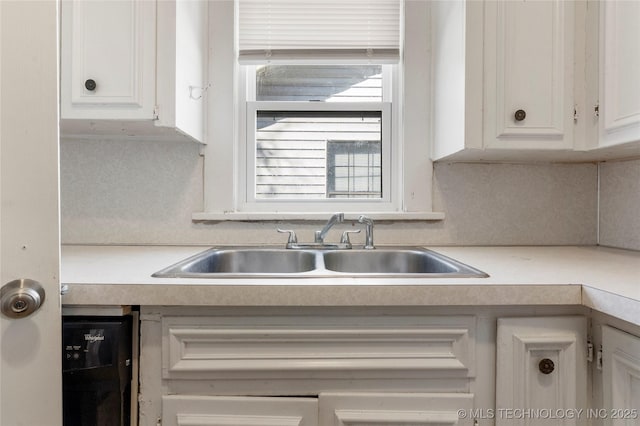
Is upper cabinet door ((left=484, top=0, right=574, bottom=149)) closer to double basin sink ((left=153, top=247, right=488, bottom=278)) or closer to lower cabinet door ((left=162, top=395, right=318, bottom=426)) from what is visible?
double basin sink ((left=153, top=247, right=488, bottom=278))

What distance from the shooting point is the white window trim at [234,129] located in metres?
1.40

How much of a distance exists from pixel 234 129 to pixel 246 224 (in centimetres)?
39

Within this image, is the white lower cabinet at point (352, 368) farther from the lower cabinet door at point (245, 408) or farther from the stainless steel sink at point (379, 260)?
the stainless steel sink at point (379, 260)

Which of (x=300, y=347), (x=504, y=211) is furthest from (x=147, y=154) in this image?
(x=504, y=211)

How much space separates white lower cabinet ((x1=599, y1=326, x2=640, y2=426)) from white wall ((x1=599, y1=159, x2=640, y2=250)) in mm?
779

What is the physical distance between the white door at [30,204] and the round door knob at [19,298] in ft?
0.04

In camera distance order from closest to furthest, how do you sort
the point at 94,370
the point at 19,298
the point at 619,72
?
the point at 19,298 < the point at 94,370 < the point at 619,72

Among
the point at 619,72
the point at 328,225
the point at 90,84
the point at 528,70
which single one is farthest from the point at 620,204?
the point at 90,84

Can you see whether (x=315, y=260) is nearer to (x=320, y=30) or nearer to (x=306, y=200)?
(x=306, y=200)

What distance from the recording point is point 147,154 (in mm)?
1400

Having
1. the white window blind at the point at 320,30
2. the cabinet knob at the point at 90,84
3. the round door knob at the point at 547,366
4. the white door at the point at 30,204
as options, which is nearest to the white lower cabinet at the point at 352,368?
the round door knob at the point at 547,366

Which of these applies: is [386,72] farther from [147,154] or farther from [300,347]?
[300,347]

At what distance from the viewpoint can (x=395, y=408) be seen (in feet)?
2.55

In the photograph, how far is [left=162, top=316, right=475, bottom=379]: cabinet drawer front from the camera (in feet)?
2.52
